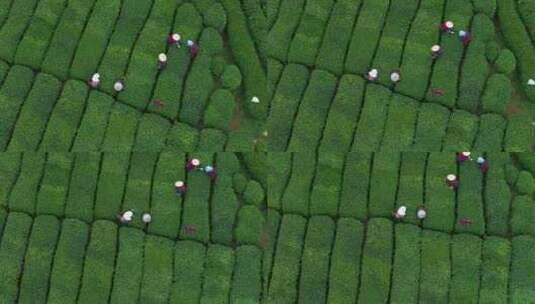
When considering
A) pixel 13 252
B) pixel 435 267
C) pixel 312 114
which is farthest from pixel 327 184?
pixel 13 252

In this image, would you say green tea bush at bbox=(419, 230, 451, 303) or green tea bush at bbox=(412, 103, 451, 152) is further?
green tea bush at bbox=(412, 103, 451, 152)

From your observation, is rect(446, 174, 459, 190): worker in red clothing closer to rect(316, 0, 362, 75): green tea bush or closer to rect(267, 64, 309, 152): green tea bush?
rect(316, 0, 362, 75): green tea bush

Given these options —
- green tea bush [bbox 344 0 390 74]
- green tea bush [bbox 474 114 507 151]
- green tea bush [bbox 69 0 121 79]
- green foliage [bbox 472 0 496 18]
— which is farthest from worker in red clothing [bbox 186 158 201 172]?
green foliage [bbox 472 0 496 18]

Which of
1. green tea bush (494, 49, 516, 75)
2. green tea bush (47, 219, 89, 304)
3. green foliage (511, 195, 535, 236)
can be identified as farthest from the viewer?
green tea bush (494, 49, 516, 75)

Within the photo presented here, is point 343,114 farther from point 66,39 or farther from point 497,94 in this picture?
point 66,39

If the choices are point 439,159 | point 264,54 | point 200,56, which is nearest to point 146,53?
point 200,56

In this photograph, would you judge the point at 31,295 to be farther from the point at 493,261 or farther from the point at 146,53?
the point at 493,261

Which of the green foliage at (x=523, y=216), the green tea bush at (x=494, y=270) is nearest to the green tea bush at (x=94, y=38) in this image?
the green tea bush at (x=494, y=270)
